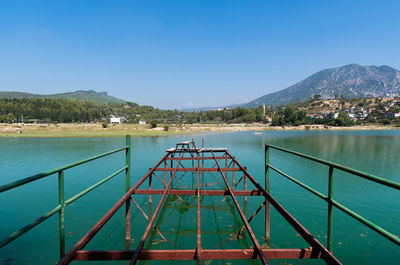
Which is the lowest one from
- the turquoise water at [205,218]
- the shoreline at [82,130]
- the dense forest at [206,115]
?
the turquoise water at [205,218]

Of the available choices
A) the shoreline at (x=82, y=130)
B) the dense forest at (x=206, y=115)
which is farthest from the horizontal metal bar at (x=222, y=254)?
the dense forest at (x=206, y=115)

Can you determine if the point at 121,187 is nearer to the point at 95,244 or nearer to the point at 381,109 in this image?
the point at 95,244

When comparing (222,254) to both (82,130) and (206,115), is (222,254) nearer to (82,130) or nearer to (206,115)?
(82,130)

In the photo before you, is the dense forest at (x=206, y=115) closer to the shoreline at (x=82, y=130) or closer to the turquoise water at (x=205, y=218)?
the shoreline at (x=82, y=130)

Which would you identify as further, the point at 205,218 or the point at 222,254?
the point at 205,218

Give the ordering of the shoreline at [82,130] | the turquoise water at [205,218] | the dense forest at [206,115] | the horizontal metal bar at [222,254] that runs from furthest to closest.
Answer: the dense forest at [206,115] → the shoreline at [82,130] → the turquoise water at [205,218] → the horizontal metal bar at [222,254]

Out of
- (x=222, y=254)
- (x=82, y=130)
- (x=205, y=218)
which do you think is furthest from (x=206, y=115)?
(x=222, y=254)

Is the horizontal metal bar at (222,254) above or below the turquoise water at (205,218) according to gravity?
above

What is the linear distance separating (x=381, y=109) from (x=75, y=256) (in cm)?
19990

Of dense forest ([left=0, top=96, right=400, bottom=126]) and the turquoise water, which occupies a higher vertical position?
dense forest ([left=0, top=96, right=400, bottom=126])

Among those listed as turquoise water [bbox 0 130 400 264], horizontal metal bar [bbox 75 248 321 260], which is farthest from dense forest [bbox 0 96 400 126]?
horizontal metal bar [bbox 75 248 321 260]

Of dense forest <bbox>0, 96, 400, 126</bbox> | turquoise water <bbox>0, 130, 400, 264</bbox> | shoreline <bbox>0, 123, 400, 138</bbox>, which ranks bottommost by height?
turquoise water <bbox>0, 130, 400, 264</bbox>

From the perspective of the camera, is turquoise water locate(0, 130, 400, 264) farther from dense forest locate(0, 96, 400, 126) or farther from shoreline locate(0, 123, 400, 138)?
dense forest locate(0, 96, 400, 126)

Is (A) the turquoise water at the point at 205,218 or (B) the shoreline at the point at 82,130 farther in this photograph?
(B) the shoreline at the point at 82,130
